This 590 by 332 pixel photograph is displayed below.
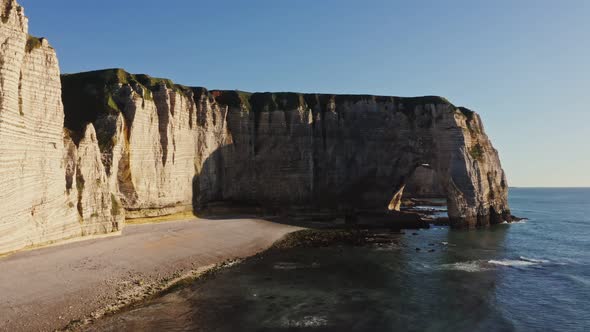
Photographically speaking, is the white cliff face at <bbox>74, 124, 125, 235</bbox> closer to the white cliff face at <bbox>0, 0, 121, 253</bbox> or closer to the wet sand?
the white cliff face at <bbox>0, 0, 121, 253</bbox>

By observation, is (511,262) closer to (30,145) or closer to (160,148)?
(160,148)

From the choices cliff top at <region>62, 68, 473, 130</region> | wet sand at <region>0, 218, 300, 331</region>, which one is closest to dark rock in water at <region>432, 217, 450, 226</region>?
cliff top at <region>62, 68, 473, 130</region>

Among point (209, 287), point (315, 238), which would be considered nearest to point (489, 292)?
point (209, 287)

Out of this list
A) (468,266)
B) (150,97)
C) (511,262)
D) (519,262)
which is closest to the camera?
(468,266)

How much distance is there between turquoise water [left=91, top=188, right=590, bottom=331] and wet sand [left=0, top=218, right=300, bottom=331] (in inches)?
71.8

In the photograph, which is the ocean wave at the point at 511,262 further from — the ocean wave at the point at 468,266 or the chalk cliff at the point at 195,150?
the chalk cliff at the point at 195,150

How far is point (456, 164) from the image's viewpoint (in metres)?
51.2

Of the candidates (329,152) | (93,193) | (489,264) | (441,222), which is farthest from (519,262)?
(93,193)

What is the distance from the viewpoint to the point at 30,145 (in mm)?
24297

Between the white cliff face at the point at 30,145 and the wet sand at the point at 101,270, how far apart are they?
1.72 metres

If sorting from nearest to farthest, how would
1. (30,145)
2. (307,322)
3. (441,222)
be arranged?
(307,322) → (30,145) → (441,222)

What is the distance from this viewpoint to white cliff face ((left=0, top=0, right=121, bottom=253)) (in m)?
22.2

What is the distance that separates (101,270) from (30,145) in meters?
9.44

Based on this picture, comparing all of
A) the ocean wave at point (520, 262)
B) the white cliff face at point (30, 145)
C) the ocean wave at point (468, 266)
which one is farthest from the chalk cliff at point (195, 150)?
the ocean wave at point (468, 266)
